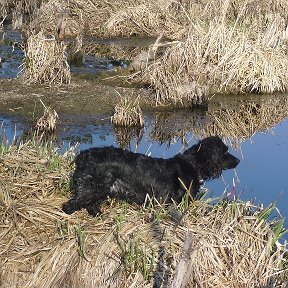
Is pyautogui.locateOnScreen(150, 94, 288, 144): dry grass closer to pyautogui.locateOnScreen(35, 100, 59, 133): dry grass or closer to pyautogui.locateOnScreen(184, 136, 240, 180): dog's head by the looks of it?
pyautogui.locateOnScreen(35, 100, 59, 133): dry grass

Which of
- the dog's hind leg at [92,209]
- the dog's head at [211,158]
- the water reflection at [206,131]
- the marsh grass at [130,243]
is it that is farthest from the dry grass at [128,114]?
the dog's hind leg at [92,209]

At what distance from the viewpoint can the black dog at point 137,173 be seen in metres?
6.96

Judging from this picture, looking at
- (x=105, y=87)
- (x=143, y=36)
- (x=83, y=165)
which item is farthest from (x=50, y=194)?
(x=143, y=36)

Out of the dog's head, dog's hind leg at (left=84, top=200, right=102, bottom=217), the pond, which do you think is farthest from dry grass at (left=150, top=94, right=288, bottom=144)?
dog's hind leg at (left=84, top=200, right=102, bottom=217)

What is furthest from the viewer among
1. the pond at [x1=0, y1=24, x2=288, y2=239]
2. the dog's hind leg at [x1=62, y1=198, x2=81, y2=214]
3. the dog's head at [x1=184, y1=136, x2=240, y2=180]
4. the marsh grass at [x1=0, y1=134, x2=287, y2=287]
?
the pond at [x1=0, y1=24, x2=288, y2=239]

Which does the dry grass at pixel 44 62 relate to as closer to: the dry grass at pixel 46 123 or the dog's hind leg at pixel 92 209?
the dry grass at pixel 46 123

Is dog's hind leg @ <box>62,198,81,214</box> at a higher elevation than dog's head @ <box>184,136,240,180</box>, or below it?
below

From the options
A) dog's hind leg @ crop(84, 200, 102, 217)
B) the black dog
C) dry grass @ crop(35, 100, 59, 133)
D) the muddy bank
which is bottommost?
the muddy bank

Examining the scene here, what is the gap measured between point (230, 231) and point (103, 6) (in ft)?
61.7

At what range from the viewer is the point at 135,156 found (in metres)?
7.27

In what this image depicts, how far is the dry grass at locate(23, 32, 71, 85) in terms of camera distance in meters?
15.3

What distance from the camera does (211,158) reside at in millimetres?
7547

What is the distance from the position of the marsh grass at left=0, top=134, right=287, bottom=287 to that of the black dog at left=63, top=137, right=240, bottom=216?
0.48 ft

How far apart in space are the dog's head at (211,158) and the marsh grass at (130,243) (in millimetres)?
445
